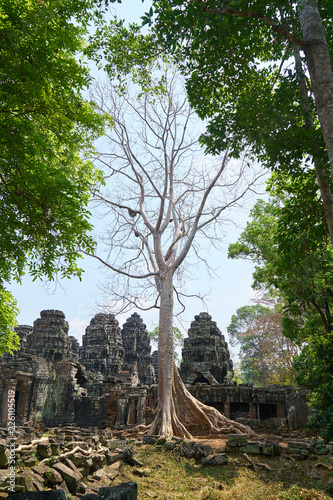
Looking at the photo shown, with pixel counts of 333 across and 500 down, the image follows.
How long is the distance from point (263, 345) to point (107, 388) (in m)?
17.3

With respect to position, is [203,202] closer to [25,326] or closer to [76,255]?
[76,255]

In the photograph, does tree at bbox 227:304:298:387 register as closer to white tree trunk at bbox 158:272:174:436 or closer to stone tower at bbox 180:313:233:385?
stone tower at bbox 180:313:233:385

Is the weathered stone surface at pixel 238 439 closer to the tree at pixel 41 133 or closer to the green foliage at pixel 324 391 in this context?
the green foliage at pixel 324 391

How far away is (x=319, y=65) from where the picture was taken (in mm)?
5414

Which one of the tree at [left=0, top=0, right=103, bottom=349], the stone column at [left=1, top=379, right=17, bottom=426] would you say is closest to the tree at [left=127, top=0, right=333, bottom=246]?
the tree at [left=0, top=0, right=103, bottom=349]

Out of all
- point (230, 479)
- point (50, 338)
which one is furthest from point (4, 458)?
point (50, 338)

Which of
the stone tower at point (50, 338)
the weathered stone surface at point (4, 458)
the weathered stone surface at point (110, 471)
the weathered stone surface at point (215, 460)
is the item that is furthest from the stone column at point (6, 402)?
the weathered stone surface at point (4, 458)

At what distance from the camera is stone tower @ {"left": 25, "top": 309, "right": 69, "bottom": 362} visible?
2557 centimetres

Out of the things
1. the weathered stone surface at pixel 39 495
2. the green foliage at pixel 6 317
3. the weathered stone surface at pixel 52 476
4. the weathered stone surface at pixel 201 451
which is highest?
the green foliage at pixel 6 317

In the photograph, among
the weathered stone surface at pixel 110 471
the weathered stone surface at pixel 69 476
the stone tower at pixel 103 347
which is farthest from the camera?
the stone tower at pixel 103 347

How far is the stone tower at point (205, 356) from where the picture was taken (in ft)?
76.9

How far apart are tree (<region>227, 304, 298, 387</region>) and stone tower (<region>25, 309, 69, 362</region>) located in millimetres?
16091

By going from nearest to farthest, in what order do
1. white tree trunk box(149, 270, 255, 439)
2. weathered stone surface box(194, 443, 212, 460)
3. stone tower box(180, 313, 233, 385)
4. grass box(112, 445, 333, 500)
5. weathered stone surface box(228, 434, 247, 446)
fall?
grass box(112, 445, 333, 500), weathered stone surface box(194, 443, 212, 460), weathered stone surface box(228, 434, 247, 446), white tree trunk box(149, 270, 255, 439), stone tower box(180, 313, 233, 385)

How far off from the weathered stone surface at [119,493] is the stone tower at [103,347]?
25789mm
